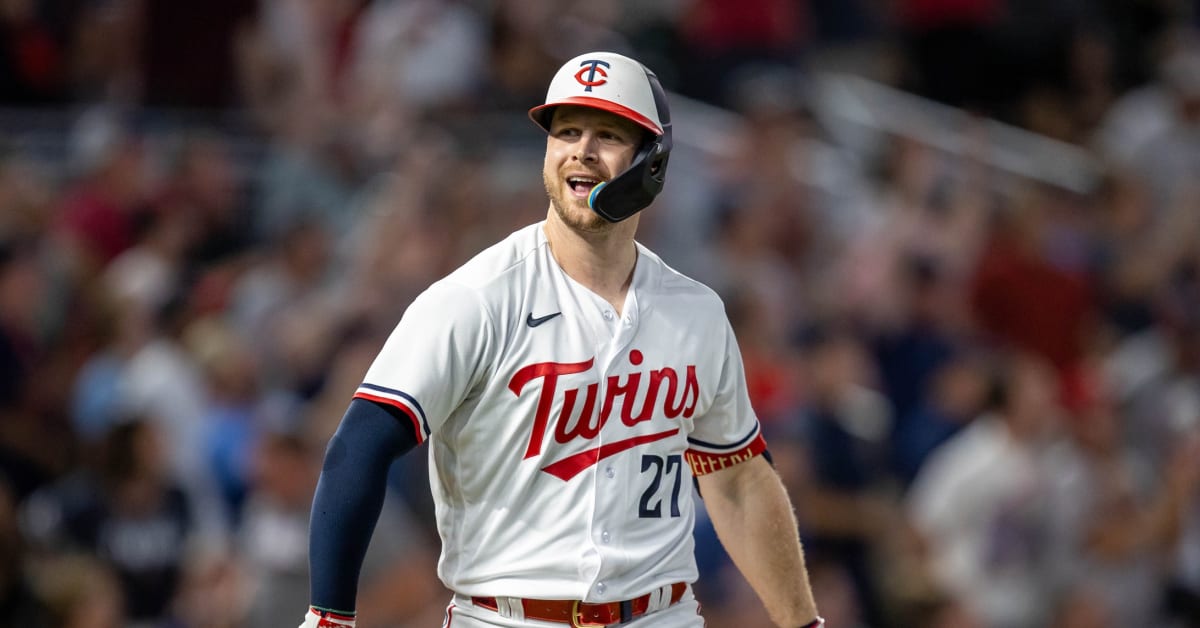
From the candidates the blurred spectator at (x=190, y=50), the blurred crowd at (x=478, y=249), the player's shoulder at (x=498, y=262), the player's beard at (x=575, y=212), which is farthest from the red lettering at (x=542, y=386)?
the blurred spectator at (x=190, y=50)

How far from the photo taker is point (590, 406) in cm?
358

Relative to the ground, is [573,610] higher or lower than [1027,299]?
lower

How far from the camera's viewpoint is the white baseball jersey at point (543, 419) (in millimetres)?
3439

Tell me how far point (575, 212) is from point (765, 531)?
928 millimetres

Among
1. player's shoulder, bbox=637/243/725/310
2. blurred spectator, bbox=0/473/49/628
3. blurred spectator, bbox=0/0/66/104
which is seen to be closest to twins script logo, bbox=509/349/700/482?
player's shoulder, bbox=637/243/725/310

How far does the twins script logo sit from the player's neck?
16 centimetres

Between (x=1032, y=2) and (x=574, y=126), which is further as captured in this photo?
(x=1032, y=2)

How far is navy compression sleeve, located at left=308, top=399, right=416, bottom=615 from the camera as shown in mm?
3314

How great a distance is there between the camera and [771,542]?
4.01 meters

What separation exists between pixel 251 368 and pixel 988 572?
353 centimetres

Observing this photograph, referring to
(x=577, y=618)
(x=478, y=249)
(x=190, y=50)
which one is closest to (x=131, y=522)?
(x=478, y=249)

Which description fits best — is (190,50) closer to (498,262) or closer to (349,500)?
(498,262)

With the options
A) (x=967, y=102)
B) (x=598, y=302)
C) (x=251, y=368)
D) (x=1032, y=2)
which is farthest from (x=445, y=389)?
(x=1032, y=2)

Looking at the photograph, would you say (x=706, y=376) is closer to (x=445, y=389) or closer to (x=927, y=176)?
(x=445, y=389)
